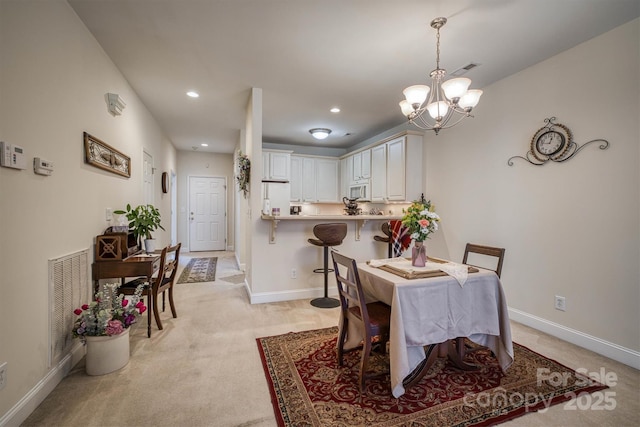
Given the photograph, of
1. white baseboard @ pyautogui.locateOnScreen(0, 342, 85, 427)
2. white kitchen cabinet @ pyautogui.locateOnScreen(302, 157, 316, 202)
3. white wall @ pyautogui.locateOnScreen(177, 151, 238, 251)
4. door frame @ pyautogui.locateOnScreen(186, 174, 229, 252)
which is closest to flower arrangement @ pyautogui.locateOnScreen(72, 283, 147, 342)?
white baseboard @ pyautogui.locateOnScreen(0, 342, 85, 427)

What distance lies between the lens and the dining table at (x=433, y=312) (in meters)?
1.72

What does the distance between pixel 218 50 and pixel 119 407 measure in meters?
2.78

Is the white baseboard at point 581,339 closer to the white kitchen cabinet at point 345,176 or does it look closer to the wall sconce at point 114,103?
the white kitchen cabinet at point 345,176

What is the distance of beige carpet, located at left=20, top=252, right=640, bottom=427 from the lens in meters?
1.61

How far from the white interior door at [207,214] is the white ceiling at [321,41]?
12.8 ft

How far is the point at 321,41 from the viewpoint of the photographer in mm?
2451

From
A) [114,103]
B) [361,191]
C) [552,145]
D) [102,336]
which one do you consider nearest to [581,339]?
[552,145]

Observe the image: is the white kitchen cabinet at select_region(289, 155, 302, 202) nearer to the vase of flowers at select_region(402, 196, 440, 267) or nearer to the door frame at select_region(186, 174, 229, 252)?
the door frame at select_region(186, 174, 229, 252)

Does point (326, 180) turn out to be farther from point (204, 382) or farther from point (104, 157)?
point (204, 382)

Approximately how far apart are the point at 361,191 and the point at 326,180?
1138mm

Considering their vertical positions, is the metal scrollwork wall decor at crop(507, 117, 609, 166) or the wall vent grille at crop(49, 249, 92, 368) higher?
the metal scrollwork wall decor at crop(507, 117, 609, 166)

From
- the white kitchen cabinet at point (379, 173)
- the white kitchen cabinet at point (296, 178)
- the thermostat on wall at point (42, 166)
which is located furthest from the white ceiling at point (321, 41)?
the white kitchen cabinet at point (296, 178)

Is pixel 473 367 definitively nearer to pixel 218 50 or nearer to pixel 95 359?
A: pixel 95 359

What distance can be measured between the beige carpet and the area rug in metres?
0.10
